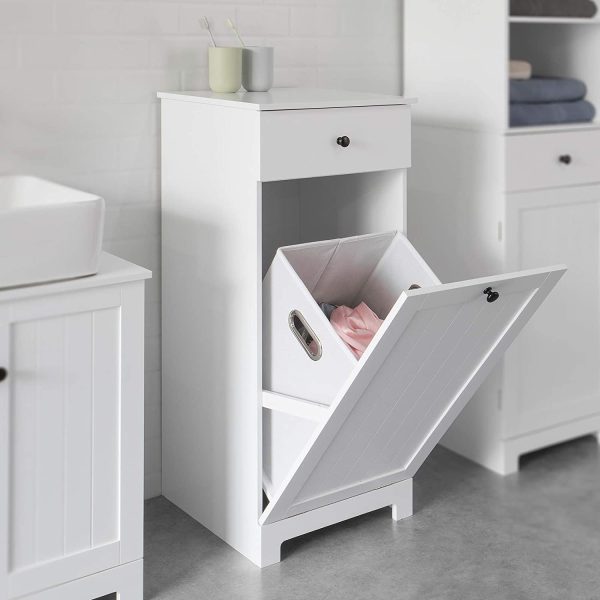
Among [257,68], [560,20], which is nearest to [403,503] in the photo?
[257,68]

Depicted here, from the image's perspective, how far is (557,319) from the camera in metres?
3.41

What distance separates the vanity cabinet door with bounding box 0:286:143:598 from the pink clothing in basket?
0.56m

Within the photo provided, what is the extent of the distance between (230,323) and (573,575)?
3.76 feet

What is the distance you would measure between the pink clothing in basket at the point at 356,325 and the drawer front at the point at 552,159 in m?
0.74

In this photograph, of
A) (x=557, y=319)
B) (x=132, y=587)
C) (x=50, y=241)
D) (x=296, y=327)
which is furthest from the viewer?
(x=557, y=319)

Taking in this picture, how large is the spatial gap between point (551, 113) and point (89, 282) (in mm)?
1749

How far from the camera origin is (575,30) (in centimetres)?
352

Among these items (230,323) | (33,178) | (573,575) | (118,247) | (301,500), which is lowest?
(573,575)

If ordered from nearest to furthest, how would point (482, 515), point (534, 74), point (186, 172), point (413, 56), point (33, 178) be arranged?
point (33, 178), point (186, 172), point (482, 515), point (413, 56), point (534, 74)

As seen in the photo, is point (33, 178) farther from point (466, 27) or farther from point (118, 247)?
point (466, 27)

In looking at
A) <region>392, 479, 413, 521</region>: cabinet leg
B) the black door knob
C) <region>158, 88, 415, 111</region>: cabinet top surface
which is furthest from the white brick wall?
the black door knob

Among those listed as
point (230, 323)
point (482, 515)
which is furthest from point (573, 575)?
point (230, 323)

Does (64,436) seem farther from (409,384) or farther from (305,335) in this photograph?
(409,384)

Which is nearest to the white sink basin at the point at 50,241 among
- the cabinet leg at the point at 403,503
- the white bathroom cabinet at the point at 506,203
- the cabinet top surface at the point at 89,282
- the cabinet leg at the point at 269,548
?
the cabinet top surface at the point at 89,282
